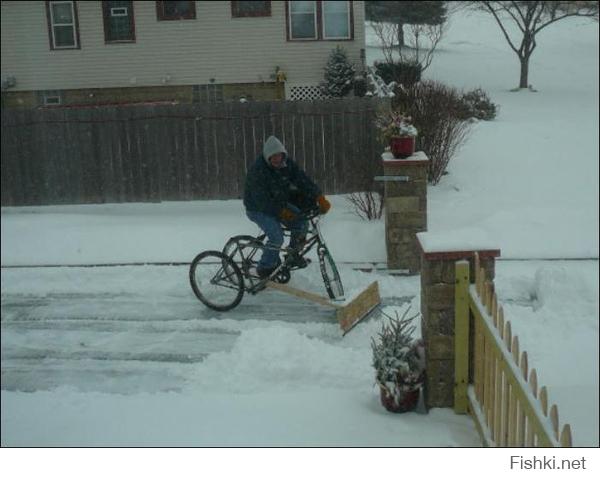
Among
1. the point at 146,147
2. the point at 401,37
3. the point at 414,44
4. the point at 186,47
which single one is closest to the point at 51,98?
the point at 186,47

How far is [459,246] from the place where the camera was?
3.71 meters

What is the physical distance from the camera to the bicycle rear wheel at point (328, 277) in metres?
5.39

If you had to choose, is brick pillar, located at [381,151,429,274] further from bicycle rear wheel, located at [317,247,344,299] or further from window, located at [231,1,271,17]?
window, located at [231,1,271,17]

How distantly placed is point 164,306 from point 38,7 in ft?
32.1

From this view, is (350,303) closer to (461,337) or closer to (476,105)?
(461,337)

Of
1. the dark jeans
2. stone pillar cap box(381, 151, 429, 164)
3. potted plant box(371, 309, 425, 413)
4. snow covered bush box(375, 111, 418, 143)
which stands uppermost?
snow covered bush box(375, 111, 418, 143)

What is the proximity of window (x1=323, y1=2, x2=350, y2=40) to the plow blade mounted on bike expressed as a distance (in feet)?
23.8

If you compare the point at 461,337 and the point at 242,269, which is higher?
the point at 461,337

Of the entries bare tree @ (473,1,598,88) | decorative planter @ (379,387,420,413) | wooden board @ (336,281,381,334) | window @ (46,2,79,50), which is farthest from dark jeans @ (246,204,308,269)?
window @ (46,2,79,50)

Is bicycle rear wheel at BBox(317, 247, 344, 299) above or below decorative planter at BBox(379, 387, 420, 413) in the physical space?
above

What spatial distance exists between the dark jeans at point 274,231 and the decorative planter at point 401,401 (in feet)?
5.97

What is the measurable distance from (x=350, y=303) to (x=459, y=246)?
1.51 meters

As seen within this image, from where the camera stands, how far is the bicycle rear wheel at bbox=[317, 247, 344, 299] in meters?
5.39

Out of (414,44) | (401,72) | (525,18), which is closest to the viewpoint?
(414,44)
